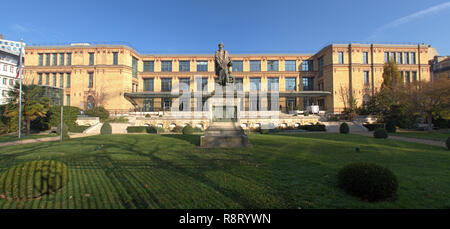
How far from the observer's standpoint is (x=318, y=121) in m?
29.8

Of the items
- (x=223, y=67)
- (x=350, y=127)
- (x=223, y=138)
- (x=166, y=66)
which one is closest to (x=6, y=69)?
(x=166, y=66)

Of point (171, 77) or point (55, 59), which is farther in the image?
point (171, 77)

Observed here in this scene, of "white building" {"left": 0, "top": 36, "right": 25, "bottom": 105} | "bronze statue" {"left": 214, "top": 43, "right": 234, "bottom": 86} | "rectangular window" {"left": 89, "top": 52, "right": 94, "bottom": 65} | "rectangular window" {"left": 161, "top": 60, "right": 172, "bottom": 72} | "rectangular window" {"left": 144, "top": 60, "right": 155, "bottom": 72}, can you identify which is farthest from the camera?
"white building" {"left": 0, "top": 36, "right": 25, "bottom": 105}

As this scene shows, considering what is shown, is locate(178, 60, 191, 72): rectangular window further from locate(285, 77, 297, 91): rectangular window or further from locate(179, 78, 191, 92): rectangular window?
locate(285, 77, 297, 91): rectangular window

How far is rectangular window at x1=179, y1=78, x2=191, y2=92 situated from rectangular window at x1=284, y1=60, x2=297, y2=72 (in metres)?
23.5

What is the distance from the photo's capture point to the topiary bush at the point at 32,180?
3.96m

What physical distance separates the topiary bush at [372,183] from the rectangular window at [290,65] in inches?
1816

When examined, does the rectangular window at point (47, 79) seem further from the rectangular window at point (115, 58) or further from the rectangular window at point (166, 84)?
the rectangular window at point (166, 84)

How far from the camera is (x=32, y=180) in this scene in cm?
409

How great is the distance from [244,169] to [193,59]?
44.6 m

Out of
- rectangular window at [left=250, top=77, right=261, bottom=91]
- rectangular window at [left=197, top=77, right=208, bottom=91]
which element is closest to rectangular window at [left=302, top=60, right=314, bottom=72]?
rectangular window at [left=250, top=77, right=261, bottom=91]

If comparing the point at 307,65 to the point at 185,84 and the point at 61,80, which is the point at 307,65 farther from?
the point at 61,80

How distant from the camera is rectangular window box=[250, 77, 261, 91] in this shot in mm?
46000

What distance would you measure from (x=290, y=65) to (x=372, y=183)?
47.2 m
